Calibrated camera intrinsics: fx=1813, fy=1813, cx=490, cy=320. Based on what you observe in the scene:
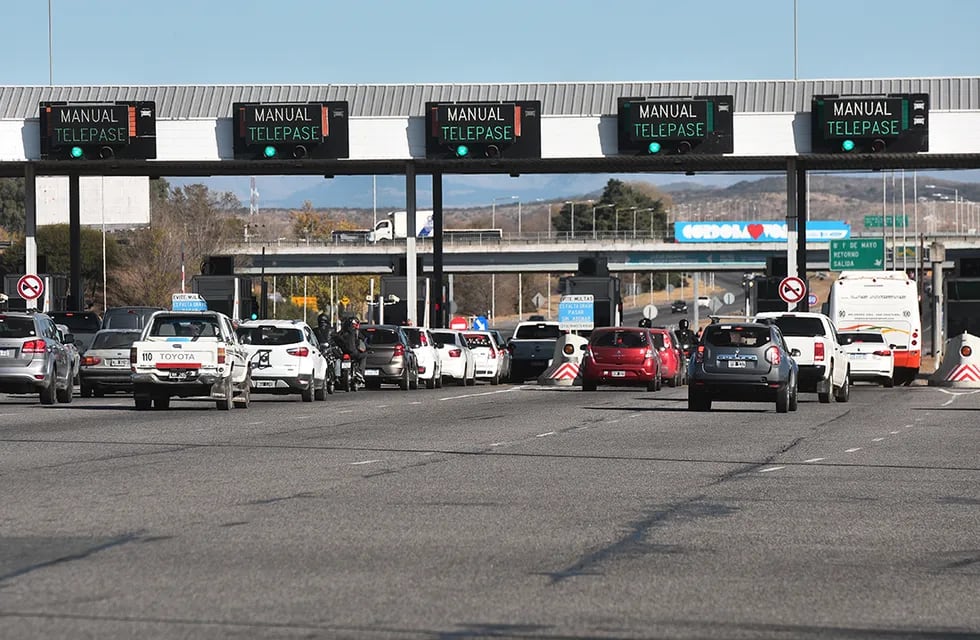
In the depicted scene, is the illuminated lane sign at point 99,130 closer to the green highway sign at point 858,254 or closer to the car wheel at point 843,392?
the car wheel at point 843,392

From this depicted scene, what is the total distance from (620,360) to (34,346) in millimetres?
A: 15724

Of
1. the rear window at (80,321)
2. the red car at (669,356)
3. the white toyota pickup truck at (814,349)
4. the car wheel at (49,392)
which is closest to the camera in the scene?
the car wheel at (49,392)

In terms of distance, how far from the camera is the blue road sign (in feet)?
213

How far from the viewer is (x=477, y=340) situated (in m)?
54.2

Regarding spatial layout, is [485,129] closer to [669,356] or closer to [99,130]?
[669,356]

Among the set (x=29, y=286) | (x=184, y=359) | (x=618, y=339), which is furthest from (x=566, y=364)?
(x=184, y=359)

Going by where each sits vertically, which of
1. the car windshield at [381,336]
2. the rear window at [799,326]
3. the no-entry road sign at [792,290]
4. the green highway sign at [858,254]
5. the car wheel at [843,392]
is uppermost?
the green highway sign at [858,254]

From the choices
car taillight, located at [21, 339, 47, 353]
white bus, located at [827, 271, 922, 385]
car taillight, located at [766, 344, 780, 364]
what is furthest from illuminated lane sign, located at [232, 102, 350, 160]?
car taillight, located at [766, 344, 780, 364]

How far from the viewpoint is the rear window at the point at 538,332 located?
58469 millimetres

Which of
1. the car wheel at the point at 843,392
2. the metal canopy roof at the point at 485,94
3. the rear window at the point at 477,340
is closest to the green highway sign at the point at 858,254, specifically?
the metal canopy roof at the point at 485,94

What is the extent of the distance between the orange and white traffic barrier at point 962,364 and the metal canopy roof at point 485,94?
7.83m

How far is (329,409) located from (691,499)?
17.2 m

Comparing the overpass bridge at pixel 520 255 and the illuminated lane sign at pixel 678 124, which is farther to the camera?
the overpass bridge at pixel 520 255

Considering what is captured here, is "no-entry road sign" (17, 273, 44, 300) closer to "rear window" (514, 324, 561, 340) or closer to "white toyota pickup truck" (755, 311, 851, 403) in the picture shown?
"rear window" (514, 324, 561, 340)
